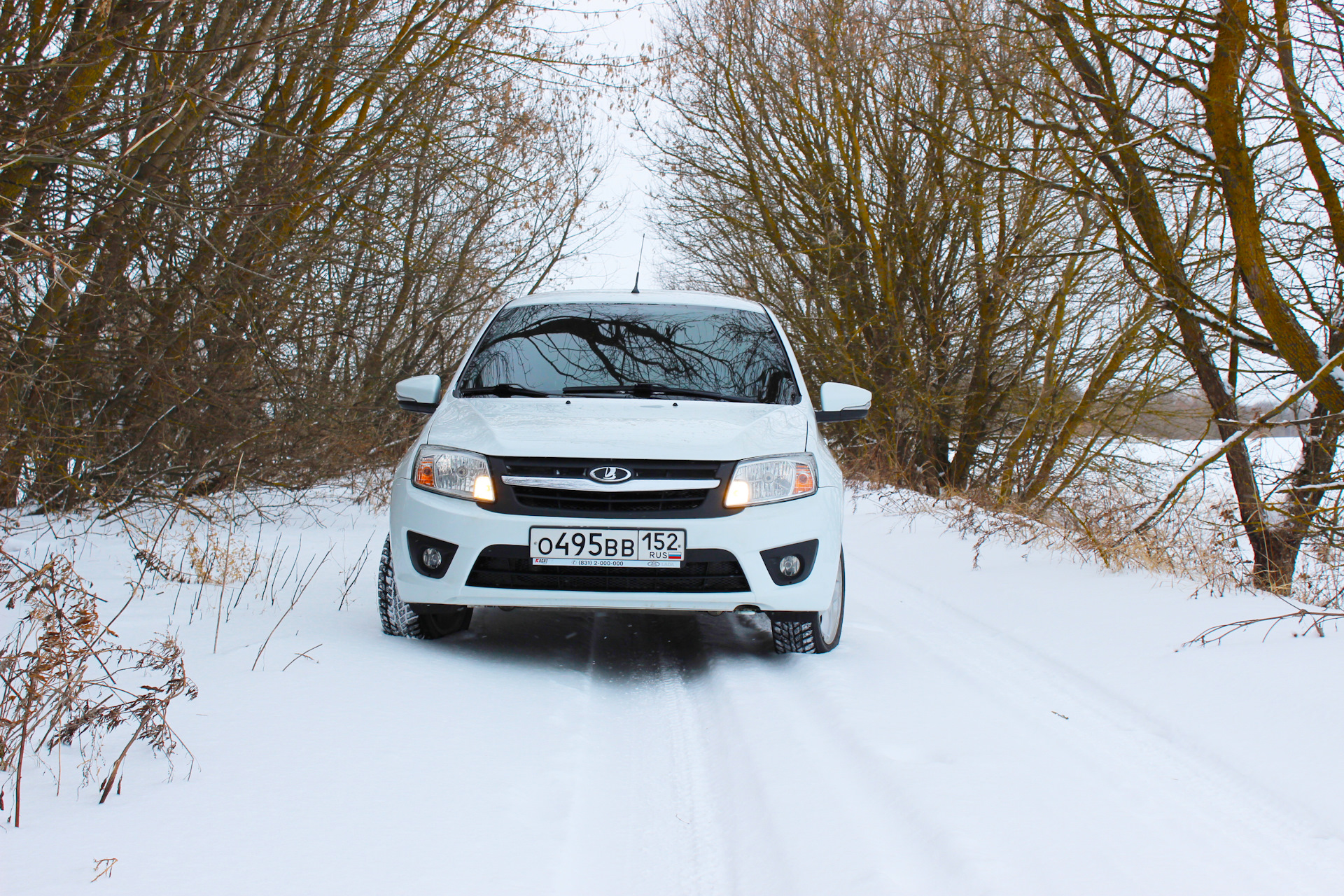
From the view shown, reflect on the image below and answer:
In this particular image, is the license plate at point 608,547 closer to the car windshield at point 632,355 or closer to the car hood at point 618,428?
the car hood at point 618,428

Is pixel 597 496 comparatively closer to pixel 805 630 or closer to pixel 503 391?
pixel 503 391

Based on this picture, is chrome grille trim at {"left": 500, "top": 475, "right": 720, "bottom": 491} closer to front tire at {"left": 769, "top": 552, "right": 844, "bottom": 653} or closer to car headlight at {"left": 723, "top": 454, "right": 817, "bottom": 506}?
car headlight at {"left": 723, "top": 454, "right": 817, "bottom": 506}

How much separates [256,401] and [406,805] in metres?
6.22

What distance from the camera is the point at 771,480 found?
4.18m

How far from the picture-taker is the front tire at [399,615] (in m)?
4.32

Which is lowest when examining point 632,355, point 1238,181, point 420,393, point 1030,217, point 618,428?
point 618,428

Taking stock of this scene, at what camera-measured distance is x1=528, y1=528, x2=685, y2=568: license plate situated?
396 cm

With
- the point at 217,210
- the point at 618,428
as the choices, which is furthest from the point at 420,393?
the point at 217,210

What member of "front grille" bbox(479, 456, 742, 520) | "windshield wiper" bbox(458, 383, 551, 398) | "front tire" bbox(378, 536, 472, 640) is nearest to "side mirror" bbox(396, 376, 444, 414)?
"windshield wiper" bbox(458, 383, 551, 398)

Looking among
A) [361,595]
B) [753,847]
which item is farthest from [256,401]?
[753,847]

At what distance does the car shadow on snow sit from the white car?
269 millimetres

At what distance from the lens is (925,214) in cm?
1460

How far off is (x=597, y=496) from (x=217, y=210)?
3206 millimetres

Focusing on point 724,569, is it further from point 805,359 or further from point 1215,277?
point 805,359
